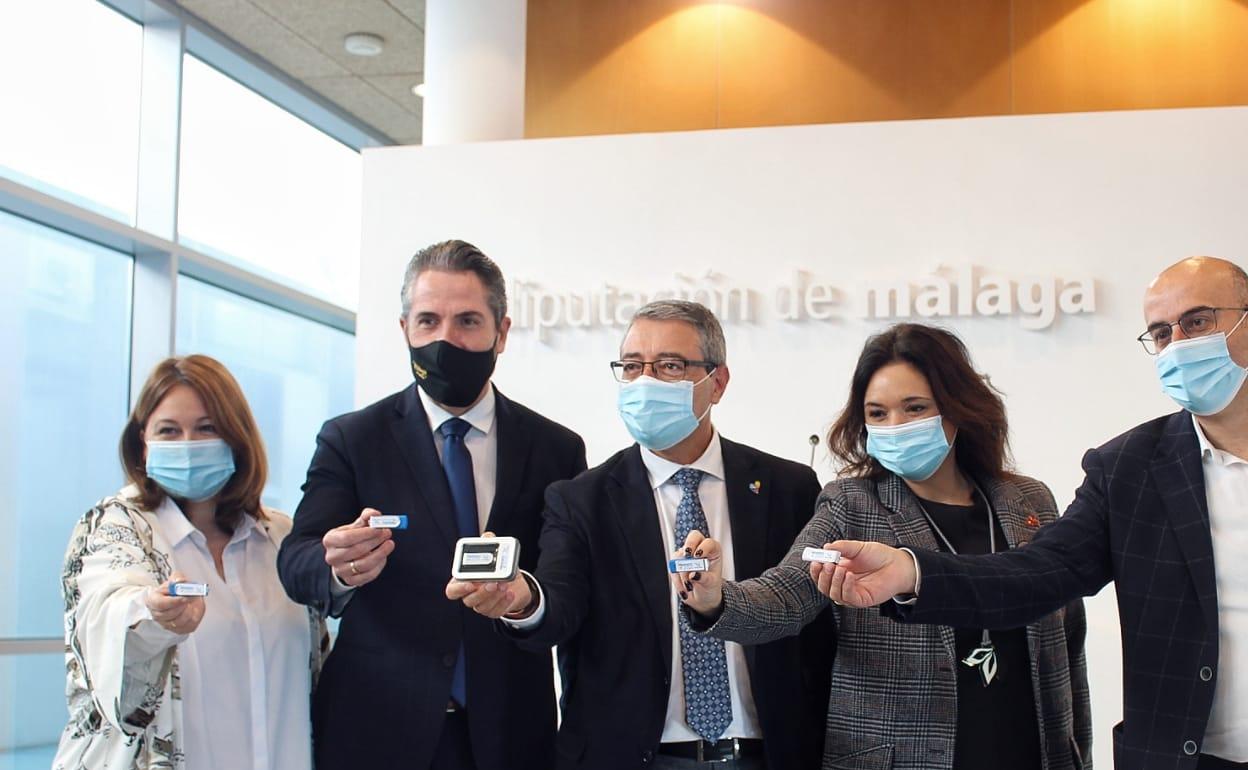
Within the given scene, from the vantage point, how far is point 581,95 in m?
6.77

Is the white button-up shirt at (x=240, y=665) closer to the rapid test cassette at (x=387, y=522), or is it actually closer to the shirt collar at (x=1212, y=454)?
the rapid test cassette at (x=387, y=522)

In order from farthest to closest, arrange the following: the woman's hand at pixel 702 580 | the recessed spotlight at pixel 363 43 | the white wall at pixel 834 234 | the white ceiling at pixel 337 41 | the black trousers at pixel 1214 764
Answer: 1. the recessed spotlight at pixel 363 43
2. the white ceiling at pixel 337 41
3. the white wall at pixel 834 234
4. the woman's hand at pixel 702 580
5. the black trousers at pixel 1214 764

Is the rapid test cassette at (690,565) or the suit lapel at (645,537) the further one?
the suit lapel at (645,537)

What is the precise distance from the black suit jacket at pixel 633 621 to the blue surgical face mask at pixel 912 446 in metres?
0.25

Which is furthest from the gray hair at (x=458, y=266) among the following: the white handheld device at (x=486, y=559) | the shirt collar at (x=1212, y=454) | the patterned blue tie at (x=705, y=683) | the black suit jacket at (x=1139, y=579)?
the shirt collar at (x=1212, y=454)

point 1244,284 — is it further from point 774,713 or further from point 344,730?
point 344,730

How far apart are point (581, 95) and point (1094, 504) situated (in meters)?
4.67

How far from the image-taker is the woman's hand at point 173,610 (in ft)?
8.71

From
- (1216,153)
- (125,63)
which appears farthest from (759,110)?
(125,63)

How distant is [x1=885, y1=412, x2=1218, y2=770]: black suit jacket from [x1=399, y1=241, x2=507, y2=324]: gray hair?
1223 mm

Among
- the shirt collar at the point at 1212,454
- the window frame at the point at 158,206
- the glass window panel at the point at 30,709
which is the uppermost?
the window frame at the point at 158,206

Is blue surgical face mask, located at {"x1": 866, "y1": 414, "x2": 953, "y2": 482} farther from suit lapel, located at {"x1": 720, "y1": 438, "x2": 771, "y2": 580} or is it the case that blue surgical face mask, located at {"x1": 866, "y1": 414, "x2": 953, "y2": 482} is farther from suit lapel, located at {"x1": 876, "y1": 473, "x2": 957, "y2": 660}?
suit lapel, located at {"x1": 720, "y1": 438, "x2": 771, "y2": 580}

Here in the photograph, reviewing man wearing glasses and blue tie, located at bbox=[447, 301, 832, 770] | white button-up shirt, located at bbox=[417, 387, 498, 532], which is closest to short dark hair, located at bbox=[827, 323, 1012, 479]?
man wearing glasses and blue tie, located at bbox=[447, 301, 832, 770]

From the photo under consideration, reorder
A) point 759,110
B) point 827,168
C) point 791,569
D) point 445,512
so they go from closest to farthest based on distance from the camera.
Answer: point 791,569
point 445,512
point 827,168
point 759,110
